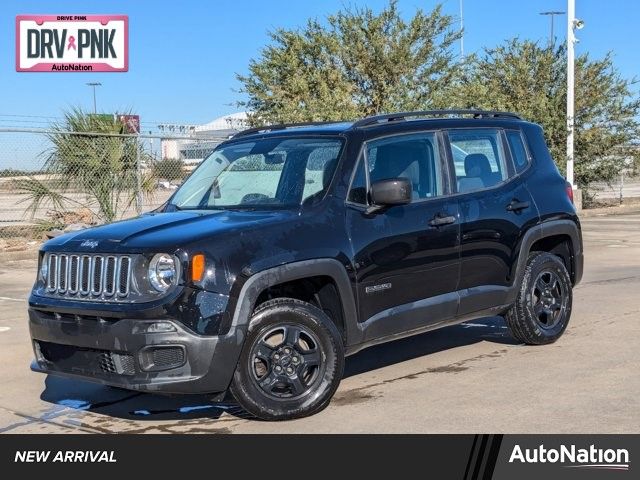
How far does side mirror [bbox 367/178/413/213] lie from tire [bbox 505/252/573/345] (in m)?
1.79

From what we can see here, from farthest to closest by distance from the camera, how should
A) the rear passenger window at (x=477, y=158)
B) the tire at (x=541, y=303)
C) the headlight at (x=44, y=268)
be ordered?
1. the tire at (x=541, y=303)
2. the rear passenger window at (x=477, y=158)
3. the headlight at (x=44, y=268)

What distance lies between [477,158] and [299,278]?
7.27 feet

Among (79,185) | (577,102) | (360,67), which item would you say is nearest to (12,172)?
(79,185)

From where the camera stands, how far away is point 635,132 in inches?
1001

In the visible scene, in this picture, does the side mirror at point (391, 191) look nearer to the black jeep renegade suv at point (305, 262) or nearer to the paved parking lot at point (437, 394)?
the black jeep renegade suv at point (305, 262)

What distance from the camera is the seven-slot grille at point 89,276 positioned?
5.40 metres

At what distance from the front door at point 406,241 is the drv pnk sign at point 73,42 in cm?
1631

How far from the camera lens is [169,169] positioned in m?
17.9

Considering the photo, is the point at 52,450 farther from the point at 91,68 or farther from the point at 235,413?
the point at 91,68

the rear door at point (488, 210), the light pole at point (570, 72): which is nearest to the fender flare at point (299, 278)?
the rear door at point (488, 210)

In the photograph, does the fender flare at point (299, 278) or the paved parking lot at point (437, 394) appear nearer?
the fender flare at point (299, 278)

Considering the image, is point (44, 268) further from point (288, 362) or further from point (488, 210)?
point (488, 210)

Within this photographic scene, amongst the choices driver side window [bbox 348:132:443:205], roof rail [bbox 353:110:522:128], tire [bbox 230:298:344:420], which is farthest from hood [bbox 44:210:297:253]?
roof rail [bbox 353:110:522:128]

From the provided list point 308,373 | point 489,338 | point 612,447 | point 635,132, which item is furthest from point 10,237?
point 635,132
